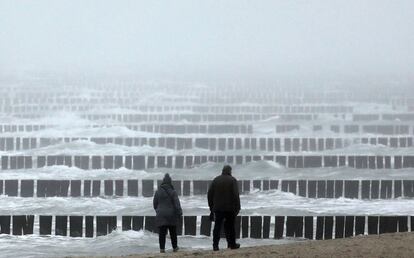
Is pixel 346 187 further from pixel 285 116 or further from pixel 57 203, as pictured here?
pixel 285 116

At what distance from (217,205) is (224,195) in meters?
0.20

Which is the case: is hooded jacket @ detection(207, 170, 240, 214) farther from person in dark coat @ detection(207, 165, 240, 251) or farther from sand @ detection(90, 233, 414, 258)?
sand @ detection(90, 233, 414, 258)

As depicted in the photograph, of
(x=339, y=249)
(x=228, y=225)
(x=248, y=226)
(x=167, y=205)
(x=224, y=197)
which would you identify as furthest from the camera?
Answer: (x=248, y=226)

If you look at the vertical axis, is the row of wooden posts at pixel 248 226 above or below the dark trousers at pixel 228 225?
below

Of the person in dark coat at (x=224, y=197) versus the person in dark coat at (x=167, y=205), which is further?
the person in dark coat at (x=167, y=205)

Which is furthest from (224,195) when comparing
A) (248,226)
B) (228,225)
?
(248,226)

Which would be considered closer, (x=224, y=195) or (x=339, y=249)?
(x=339, y=249)

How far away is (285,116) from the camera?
2408 inches

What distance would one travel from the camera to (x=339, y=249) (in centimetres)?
1719

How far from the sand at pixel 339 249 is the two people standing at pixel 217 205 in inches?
16.3

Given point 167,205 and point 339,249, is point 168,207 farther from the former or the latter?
point 339,249

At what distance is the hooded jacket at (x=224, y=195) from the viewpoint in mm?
18141

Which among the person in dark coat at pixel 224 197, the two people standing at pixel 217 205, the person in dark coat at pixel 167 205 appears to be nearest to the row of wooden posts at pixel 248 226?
the two people standing at pixel 217 205

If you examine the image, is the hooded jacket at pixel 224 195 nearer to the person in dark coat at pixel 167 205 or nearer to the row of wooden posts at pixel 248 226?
the person in dark coat at pixel 167 205
